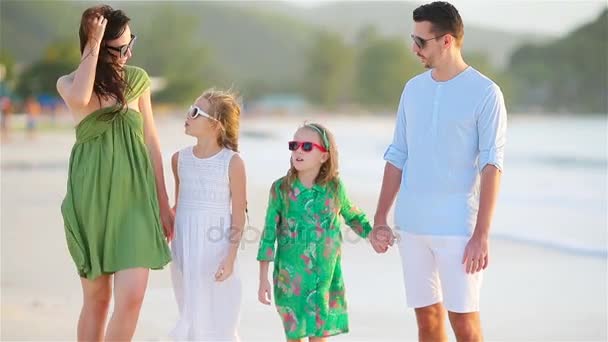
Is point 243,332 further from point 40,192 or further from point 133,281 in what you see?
point 40,192

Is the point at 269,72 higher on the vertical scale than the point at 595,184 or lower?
higher

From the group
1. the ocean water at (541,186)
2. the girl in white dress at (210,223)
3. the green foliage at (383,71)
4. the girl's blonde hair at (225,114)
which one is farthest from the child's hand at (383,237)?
the green foliage at (383,71)

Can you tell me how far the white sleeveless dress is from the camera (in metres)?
3.62

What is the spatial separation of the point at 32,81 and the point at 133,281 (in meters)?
50.0

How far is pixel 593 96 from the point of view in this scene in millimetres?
73000

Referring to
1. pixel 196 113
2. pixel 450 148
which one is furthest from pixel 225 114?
pixel 450 148

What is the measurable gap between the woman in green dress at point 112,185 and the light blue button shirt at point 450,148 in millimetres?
938

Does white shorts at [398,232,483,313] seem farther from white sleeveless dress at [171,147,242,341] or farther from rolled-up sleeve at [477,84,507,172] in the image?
white sleeveless dress at [171,147,242,341]

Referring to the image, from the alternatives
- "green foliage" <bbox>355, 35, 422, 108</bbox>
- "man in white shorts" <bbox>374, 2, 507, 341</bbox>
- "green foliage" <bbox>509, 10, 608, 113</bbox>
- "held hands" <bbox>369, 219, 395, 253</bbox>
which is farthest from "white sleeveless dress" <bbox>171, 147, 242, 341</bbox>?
"green foliage" <bbox>355, 35, 422, 108</bbox>

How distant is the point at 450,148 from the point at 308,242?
70cm

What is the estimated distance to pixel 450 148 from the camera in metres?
3.26

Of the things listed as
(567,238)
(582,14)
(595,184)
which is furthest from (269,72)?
(567,238)

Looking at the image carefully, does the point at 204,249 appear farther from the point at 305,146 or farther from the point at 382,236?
the point at 382,236

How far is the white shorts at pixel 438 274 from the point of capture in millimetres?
3234
